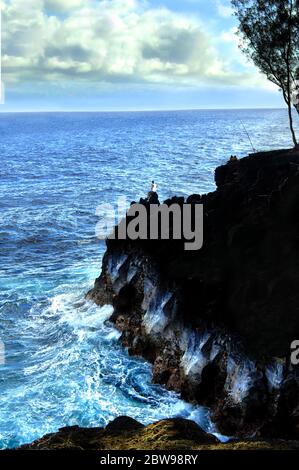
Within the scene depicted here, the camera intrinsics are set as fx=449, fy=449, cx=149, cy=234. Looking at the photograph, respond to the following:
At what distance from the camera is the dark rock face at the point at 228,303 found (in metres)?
21.3

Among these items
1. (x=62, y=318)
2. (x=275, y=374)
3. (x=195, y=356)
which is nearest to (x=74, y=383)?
(x=195, y=356)

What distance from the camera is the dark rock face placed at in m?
21.3

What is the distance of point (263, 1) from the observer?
139 ft

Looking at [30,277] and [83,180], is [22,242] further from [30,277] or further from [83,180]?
[83,180]

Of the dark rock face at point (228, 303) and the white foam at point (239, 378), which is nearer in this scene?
the dark rock face at point (228, 303)

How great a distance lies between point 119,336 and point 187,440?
18.3m

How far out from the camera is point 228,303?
25625 mm

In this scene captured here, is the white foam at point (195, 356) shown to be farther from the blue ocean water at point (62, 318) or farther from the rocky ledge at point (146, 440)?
the rocky ledge at point (146, 440)

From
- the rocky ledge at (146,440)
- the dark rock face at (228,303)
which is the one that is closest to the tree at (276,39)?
the dark rock face at (228,303)

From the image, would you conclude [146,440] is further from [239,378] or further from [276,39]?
[276,39]

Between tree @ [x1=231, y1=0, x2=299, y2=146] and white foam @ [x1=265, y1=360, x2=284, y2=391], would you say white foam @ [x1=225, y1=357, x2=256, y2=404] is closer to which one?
white foam @ [x1=265, y1=360, x2=284, y2=391]

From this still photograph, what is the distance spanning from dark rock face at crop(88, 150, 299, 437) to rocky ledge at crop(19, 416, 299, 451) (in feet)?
19.4

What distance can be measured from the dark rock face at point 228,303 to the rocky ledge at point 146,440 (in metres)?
5.92

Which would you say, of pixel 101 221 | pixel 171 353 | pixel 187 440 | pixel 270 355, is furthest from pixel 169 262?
pixel 101 221
